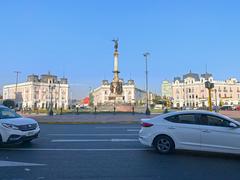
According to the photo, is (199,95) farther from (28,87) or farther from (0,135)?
(0,135)

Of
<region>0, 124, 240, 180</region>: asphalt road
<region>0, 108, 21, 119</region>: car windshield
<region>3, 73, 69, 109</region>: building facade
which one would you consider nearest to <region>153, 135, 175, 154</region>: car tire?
<region>0, 124, 240, 180</region>: asphalt road

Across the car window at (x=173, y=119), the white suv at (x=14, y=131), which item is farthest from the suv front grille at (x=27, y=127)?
the car window at (x=173, y=119)

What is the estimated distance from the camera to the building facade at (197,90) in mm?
139125

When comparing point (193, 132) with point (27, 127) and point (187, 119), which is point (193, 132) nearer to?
point (187, 119)

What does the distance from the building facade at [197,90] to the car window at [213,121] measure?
12887 centimetres

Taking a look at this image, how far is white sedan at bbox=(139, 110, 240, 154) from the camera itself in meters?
8.95

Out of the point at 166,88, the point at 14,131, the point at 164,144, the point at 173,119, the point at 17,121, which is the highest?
the point at 166,88

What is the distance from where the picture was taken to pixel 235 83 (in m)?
148

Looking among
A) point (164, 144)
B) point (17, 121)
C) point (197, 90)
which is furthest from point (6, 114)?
point (197, 90)

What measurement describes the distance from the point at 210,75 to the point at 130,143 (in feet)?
484

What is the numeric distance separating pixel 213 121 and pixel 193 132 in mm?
721

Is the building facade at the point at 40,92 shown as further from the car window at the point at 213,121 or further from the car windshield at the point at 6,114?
the car window at the point at 213,121

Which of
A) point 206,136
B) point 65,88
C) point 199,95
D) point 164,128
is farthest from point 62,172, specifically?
point 65,88

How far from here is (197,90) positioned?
144000 millimetres
